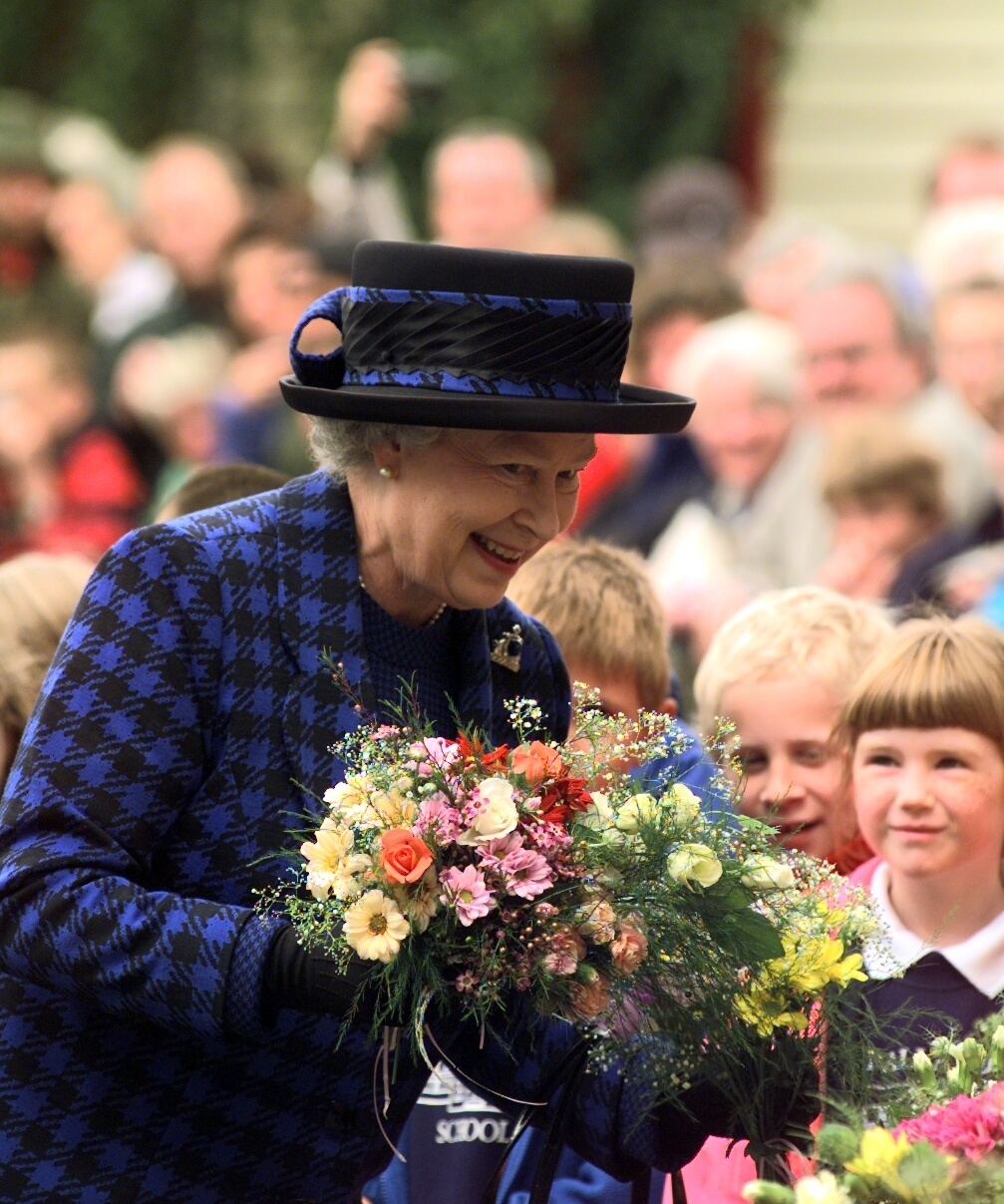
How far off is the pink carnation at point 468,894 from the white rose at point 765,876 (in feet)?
1.19

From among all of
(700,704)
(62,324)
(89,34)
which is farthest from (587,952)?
(89,34)

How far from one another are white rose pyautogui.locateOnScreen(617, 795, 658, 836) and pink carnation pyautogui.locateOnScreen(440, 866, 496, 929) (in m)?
0.21

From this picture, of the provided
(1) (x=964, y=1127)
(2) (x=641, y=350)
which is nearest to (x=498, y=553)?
(1) (x=964, y=1127)

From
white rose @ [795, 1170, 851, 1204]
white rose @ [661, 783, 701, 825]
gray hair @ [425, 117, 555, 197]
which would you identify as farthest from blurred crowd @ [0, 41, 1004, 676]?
white rose @ [795, 1170, 851, 1204]

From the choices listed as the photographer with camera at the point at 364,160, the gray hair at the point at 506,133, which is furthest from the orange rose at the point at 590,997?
the gray hair at the point at 506,133

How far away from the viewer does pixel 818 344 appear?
6.97 m

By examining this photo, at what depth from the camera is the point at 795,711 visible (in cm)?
389

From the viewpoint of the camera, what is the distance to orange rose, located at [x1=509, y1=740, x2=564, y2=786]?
7.98ft

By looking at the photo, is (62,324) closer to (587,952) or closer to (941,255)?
(941,255)

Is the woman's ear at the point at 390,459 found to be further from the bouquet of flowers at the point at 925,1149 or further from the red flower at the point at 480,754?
the bouquet of flowers at the point at 925,1149

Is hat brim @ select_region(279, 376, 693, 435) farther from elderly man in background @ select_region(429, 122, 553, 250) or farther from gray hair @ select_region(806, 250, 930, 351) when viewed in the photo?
elderly man in background @ select_region(429, 122, 553, 250)

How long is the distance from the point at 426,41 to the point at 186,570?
401 inches

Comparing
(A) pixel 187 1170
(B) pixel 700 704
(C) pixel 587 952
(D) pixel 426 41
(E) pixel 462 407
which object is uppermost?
(D) pixel 426 41

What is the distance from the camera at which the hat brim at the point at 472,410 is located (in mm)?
2576
